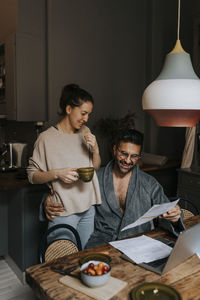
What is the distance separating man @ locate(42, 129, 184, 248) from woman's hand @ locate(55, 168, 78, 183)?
8.9 inches

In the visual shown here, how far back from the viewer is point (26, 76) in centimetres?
336

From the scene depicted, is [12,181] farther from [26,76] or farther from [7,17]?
[7,17]

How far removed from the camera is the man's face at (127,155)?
2.04m

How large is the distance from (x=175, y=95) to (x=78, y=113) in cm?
87

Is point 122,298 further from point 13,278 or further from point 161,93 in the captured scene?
point 13,278

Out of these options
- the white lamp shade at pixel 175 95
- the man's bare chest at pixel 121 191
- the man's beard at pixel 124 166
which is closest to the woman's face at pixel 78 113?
the man's beard at pixel 124 166

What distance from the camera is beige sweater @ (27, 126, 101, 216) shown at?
2.00 meters

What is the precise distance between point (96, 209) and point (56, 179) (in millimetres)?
363

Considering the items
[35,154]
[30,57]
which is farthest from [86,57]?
[35,154]

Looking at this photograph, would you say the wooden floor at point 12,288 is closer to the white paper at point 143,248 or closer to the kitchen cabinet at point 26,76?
the white paper at point 143,248

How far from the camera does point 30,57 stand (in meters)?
3.36

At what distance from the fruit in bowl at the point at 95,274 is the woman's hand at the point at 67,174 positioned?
2.14ft

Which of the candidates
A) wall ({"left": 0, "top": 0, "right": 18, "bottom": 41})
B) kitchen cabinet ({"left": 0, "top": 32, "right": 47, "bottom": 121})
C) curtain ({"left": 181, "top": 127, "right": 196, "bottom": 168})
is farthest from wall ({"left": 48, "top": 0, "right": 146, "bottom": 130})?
curtain ({"left": 181, "top": 127, "right": 196, "bottom": 168})

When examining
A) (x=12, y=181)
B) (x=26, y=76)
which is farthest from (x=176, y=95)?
(x=26, y=76)
